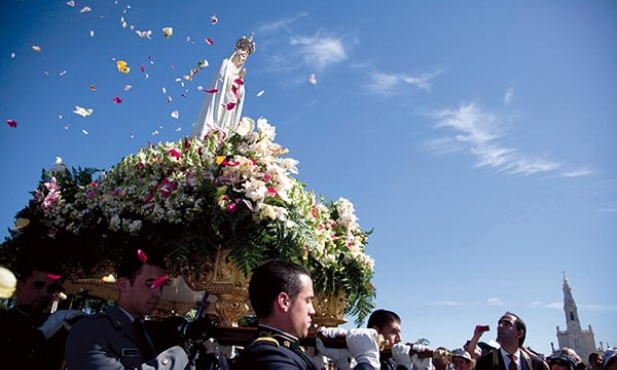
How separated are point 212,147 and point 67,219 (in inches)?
71.2

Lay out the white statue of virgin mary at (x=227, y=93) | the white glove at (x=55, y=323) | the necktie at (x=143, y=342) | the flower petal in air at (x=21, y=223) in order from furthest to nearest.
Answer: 1. the white statue of virgin mary at (x=227, y=93)
2. the flower petal in air at (x=21, y=223)
3. the white glove at (x=55, y=323)
4. the necktie at (x=143, y=342)

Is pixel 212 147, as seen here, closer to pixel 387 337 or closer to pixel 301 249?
pixel 301 249

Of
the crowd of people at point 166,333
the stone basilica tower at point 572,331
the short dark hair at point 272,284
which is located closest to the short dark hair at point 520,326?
the crowd of people at point 166,333

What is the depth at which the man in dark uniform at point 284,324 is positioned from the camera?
2.56 meters

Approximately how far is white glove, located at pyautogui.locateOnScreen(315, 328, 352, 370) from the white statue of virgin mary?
5539mm

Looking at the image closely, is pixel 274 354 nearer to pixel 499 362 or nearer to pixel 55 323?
pixel 55 323

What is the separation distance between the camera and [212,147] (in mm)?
4539

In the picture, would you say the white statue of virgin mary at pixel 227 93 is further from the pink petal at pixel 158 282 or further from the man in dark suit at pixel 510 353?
the man in dark suit at pixel 510 353

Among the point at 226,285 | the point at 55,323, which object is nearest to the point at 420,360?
the point at 226,285

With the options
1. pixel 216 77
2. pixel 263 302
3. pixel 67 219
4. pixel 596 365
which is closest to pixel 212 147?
pixel 67 219

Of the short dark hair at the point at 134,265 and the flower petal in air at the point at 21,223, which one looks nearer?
the short dark hair at the point at 134,265

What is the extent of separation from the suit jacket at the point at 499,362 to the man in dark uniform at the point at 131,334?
4806mm

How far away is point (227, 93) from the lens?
918 centimetres

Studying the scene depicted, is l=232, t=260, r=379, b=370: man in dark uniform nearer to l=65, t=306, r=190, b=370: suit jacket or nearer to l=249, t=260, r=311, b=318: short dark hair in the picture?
l=249, t=260, r=311, b=318: short dark hair
